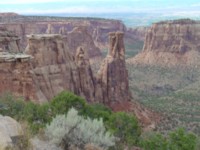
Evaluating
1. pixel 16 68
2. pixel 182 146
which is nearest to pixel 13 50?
pixel 16 68

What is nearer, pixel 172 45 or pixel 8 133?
pixel 8 133

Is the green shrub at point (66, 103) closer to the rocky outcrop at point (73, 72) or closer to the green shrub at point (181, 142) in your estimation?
the rocky outcrop at point (73, 72)

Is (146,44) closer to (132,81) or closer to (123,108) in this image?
(132,81)

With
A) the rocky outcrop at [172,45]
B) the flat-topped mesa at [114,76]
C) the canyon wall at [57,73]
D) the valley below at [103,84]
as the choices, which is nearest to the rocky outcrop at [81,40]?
the valley below at [103,84]

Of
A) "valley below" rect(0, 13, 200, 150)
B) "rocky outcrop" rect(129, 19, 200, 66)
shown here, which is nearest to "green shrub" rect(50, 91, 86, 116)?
"valley below" rect(0, 13, 200, 150)

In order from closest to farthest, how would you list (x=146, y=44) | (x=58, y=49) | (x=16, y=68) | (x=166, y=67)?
1. (x=16, y=68)
2. (x=58, y=49)
3. (x=166, y=67)
4. (x=146, y=44)

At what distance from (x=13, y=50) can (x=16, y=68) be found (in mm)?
7459

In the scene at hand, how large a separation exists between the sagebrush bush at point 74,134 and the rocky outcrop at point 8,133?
171 cm

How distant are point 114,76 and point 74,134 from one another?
116 feet

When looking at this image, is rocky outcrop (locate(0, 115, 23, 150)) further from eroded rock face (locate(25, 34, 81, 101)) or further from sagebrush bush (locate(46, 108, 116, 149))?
eroded rock face (locate(25, 34, 81, 101))

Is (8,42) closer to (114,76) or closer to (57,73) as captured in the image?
(57,73)

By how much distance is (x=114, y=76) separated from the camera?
5397cm

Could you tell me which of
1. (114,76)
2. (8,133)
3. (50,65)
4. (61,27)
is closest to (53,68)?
(50,65)

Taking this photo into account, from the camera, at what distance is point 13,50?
144ft
